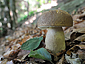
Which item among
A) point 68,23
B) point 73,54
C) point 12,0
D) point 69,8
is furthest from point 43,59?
point 12,0

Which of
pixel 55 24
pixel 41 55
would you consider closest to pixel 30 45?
pixel 41 55

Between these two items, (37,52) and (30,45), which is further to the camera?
(30,45)

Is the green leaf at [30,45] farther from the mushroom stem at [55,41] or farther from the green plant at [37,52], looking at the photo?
the mushroom stem at [55,41]

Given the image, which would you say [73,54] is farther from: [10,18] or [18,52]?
[10,18]

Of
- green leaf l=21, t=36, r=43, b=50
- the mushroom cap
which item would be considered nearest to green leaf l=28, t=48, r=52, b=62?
green leaf l=21, t=36, r=43, b=50

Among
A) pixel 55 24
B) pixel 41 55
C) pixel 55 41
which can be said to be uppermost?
pixel 55 24

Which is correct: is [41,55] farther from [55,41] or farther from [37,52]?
[55,41]

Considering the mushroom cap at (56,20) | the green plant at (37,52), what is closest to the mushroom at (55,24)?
the mushroom cap at (56,20)

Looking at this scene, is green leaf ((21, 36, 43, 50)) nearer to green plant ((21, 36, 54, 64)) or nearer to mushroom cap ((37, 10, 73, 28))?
green plant ((21, 36, 54, 64))
